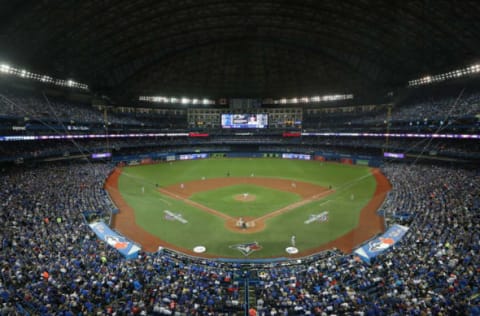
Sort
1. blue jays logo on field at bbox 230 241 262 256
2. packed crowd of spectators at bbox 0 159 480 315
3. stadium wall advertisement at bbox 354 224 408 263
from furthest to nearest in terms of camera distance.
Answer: blue jays logo on field at bbox 230 241 262 256
stadium wall advertisement at bbox 354 224 408 263
packed crowd of spectators at bbox 0 159 480 315

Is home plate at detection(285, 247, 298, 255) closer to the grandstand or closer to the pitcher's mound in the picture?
the grandstand

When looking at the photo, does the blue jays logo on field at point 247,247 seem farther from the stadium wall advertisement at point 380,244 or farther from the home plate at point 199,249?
the stadium wall advertisement at point 380,244

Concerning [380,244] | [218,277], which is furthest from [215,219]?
[380,244]

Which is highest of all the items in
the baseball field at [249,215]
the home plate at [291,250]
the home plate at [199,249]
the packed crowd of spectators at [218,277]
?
the packed crowd of spectators at [218,277]

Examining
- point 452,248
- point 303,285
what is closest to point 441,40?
point 452,248

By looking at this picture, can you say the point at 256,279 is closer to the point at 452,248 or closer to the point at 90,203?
the point at 452,248

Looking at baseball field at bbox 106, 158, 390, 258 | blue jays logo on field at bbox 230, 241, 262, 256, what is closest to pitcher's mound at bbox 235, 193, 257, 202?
baseball field at bbox 106, 158, 390, 258

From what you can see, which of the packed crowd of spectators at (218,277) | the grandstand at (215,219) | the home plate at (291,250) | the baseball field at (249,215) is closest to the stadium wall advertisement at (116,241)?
the grandstand at (215,219)
